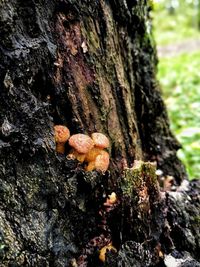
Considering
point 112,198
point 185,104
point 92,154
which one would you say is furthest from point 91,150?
point 185,104

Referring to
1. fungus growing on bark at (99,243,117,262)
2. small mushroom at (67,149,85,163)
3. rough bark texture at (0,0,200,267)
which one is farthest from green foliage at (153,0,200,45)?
fungus growing on bark at (99,243,117,262)

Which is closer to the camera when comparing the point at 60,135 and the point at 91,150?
the point at 60,135

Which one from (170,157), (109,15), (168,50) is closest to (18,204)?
(109,15)

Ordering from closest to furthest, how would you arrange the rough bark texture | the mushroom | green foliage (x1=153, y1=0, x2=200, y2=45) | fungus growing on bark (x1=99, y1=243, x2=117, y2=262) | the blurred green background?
the rough bark texture, fungus growing on bark (x1=99, y1=243, x2=117, y2=262), the mushroom, the blurred green background, green foliage (x1=153, y1=0, x2=200, y2=45)

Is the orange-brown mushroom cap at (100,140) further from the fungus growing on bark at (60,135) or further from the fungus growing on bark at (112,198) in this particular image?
the fungus growing on bark at (112,198)

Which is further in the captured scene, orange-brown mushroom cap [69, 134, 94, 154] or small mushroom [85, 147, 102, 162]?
small mushroom [85, 147, 102, 162]

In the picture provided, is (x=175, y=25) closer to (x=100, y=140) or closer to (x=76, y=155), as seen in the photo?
(x=100, y=140)

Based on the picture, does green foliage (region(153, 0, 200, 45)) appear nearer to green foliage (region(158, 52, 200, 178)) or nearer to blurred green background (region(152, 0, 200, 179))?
blurred green background (region(152, 0, 200, 179))

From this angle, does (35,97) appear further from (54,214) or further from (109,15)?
(109,15)
